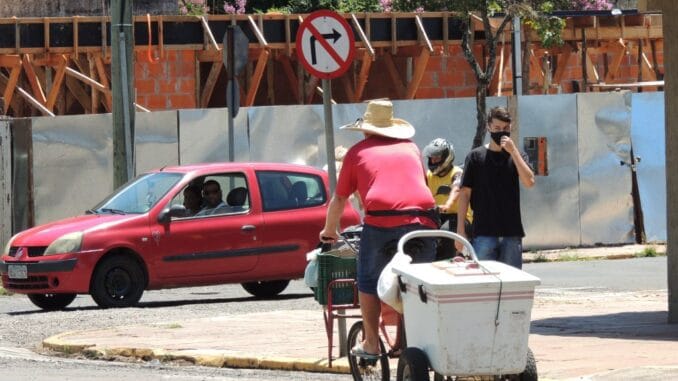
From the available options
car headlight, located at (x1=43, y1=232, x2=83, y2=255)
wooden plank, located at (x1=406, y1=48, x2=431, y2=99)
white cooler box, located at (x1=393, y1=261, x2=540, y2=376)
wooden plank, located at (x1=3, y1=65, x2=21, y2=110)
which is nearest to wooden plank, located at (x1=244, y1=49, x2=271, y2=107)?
wooden plank, located at (x1=406, y1=48, x2=431, y2=99)

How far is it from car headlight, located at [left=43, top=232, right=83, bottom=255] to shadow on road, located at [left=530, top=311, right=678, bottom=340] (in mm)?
5231

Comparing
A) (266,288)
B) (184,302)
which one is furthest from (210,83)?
(184,302)

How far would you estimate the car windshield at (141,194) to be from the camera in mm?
17016

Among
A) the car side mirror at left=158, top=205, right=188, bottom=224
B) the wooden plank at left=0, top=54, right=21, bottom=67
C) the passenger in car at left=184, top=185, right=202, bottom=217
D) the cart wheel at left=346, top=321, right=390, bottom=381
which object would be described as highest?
the wooden plank at left=0, top=54, right=21, bottom=67

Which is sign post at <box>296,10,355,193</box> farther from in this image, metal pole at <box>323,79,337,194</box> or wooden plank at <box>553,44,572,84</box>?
wooden plank at <box>553,44,572,84</box>

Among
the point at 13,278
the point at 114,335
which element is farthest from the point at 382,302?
the point at 13,278

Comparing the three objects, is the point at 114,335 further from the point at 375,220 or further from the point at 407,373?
the point at 407,373

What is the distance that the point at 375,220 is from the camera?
9.34m

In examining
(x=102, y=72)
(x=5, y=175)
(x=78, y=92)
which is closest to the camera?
(x=5, y=175)

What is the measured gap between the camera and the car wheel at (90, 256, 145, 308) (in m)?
16.4

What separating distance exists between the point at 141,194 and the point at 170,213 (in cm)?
57

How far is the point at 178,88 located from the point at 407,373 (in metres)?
25.1

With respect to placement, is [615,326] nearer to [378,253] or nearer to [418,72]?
[378,253]

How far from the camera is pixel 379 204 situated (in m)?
9.30
